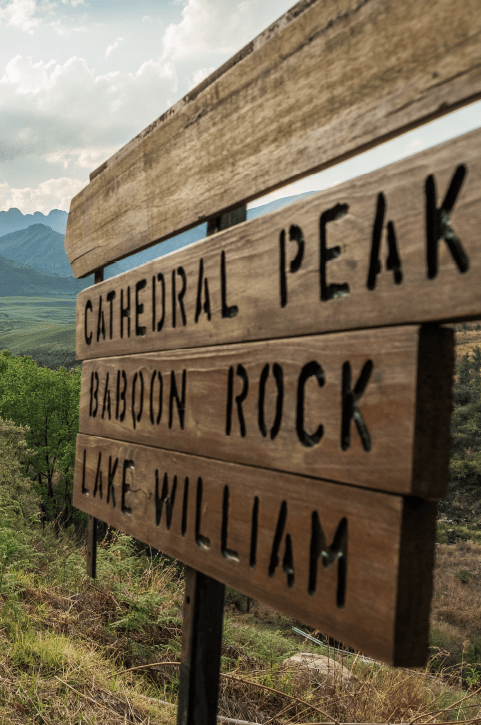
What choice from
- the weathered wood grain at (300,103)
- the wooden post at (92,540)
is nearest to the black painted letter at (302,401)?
the weathered wood grain at (300,103)

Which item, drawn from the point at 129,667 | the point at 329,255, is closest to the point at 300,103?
the point at 329,255

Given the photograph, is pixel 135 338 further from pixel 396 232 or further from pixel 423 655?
pixel 423 655

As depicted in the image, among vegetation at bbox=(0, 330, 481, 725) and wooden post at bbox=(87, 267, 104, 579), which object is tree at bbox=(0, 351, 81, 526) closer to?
vegetation at bbox=(0, 330, 481, 725)

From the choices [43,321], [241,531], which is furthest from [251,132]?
[43,321]

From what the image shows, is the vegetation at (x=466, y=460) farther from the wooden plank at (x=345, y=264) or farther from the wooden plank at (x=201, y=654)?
the wooden plank at (x=345, y=264)

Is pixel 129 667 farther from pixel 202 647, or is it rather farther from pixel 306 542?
pixel 306 542

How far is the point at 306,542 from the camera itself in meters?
1.09

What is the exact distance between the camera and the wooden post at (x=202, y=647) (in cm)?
155

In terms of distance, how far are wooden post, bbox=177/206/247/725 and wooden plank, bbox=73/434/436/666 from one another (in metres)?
0.15

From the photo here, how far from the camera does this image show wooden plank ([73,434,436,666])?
91 cm

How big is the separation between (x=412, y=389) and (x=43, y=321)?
204m

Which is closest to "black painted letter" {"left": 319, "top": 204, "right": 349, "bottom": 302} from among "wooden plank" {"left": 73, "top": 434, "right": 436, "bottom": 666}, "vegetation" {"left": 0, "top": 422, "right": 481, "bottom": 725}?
"wooden plank" {"left": 73, "top": 434, "right": 436, "bottom": 666}

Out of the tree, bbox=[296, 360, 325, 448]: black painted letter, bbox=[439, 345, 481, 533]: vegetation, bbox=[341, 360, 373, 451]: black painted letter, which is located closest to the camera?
bbox=[341, 360, 373, 451]: black painted letter

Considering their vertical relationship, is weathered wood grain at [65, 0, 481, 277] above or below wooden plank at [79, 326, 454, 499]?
above
